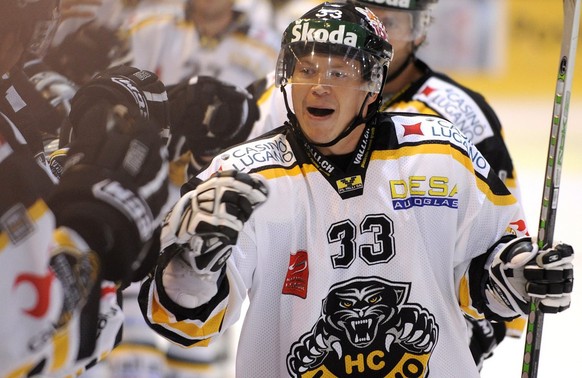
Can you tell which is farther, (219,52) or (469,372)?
(219,52)

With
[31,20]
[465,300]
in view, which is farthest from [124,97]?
[465,300]

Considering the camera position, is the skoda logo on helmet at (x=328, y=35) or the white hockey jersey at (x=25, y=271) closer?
the white hockey jersey at (x=25, y=271)

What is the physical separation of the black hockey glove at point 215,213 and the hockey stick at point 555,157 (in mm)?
742

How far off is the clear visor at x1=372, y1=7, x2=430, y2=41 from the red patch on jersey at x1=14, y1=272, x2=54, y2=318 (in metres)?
1.81

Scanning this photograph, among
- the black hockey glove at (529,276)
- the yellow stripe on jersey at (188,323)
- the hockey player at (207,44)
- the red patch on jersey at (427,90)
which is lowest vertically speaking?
the yellow stripe on jersey at (188,323)

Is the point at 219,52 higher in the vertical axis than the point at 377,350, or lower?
higher

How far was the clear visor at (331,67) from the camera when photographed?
2.32 m

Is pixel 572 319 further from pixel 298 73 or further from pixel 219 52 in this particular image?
pixel 298 73

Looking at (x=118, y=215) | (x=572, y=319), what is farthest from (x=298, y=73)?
(x=572, y=319)

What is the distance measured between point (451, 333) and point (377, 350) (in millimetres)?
175

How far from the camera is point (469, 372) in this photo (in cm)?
234

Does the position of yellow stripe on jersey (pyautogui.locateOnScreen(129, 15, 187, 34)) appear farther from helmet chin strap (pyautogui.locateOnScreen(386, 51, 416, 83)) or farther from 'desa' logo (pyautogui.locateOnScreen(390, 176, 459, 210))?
'desa' logo (pyautogui.locateOnScreen(390, 176, 459, 210))

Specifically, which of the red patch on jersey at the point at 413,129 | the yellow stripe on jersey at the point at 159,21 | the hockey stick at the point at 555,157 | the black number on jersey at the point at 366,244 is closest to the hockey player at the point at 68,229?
the black number on jersey at the point at 366,244

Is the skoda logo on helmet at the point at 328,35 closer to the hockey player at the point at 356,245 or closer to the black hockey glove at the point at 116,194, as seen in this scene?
the hockey player at the point at 356,245
